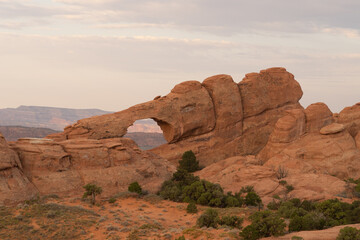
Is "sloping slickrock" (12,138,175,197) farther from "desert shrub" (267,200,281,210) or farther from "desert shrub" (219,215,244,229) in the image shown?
"desert shrub" (219,215,244,229)

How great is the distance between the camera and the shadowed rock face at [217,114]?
6022cm

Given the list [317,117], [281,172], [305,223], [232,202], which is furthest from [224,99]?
[305,223]

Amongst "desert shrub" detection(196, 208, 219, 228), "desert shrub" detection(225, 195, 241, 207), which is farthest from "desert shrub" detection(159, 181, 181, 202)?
"desert shrub" detection(196, 208, 219, 228)

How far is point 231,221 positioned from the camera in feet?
→ 101

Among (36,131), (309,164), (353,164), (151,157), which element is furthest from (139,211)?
(36,131)

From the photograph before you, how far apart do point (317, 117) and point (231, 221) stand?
1374 inches

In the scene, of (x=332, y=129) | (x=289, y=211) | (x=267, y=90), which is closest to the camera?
(x=289, y=211)

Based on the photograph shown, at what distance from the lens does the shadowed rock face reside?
60219mm

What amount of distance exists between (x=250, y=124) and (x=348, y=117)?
1455cm

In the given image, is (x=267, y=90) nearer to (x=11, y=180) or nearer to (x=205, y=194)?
(x=205, y=194)

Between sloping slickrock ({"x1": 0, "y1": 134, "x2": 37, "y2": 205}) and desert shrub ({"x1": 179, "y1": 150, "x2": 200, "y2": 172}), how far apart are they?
24.7 meters

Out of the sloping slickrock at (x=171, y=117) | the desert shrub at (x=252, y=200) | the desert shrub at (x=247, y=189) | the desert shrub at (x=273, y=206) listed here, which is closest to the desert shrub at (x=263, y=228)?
the desert shrub at (x=273, y=206)

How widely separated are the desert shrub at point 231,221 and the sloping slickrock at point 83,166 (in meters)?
14.1

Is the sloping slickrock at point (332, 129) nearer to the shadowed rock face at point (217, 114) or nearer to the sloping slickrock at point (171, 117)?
the shadowed rock face at point (217, 114)
